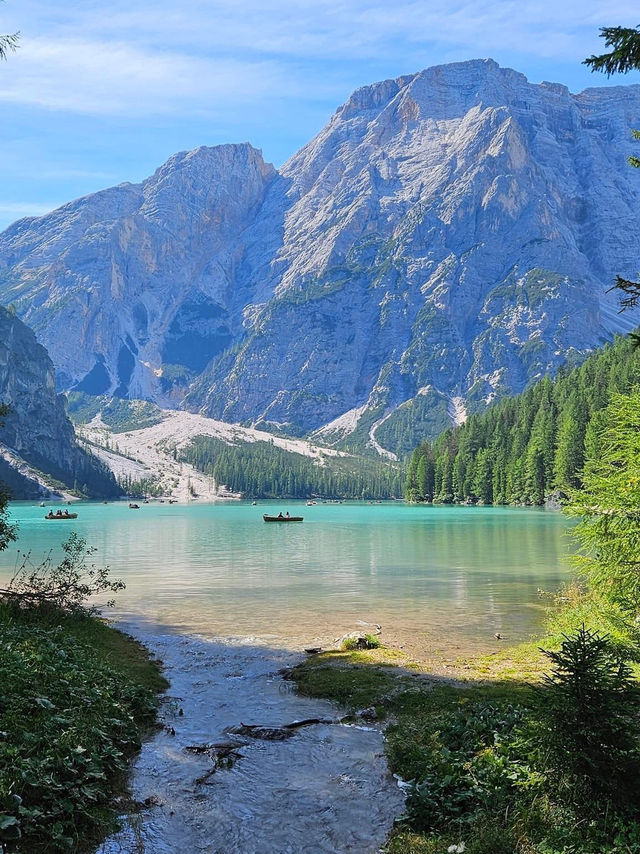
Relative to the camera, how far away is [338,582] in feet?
154

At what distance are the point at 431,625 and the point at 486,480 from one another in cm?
16070

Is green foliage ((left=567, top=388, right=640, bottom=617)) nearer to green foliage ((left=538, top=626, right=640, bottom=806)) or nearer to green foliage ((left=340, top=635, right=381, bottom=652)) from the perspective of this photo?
green foliage ((left=340, top=635, right=381, bottom=652))

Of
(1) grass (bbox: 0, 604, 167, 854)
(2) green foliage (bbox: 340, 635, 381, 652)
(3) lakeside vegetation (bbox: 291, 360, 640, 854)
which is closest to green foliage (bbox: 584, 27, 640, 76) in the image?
(3) lakeside vegetation (bbox: 291, 360, 640, 854)

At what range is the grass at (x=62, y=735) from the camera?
938 centimetres

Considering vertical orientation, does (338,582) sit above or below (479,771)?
below

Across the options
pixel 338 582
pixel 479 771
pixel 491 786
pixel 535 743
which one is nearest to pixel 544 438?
pixel 338 582

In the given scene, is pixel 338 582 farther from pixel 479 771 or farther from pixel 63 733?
pixel 479 771

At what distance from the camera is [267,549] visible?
247ft

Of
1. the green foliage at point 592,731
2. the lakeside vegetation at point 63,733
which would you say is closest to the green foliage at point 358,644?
the lakeside vegetation at point 63,733

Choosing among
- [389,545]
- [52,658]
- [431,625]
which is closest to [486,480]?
[389,545]

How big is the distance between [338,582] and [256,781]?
3450 cm

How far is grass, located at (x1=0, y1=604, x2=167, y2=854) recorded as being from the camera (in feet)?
30.8

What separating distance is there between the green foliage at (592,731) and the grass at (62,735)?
6994mm

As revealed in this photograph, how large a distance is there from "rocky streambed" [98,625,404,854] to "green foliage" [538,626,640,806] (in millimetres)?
3219
